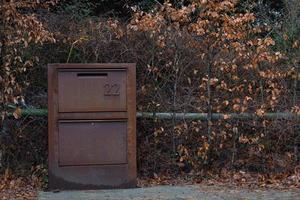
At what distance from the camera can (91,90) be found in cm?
784

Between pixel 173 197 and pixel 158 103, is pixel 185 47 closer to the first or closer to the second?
pixel 158 103

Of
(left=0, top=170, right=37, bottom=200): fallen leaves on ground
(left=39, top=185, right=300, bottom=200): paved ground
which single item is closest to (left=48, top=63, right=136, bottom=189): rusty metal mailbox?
(left=39, top=185, right=300, bottom=200): paved ground

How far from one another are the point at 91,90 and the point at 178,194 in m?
1.75

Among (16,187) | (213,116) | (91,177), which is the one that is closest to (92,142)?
(91,177)

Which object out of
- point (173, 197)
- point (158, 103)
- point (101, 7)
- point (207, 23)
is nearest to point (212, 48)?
point (207, 23)

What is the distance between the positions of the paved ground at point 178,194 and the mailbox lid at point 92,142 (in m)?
0.42

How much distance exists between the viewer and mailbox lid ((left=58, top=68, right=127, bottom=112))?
25.6 ft

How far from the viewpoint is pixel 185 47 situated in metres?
8.90

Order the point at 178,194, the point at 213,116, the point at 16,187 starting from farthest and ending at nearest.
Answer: the point at 213,116, the point at 16,187, the point at 178,194

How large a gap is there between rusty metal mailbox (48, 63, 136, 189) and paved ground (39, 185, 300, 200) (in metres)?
0.21

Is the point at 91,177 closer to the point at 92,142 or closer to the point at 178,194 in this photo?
the point at 92,142

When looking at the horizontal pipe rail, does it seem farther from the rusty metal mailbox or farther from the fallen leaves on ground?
the fallen leaves on ground

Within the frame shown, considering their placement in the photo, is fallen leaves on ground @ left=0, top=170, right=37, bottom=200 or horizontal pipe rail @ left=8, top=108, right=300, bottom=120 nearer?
fallen leaves on ground @ left=0, top=170, right=37, bottom=200

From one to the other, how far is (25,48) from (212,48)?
2687 mm
